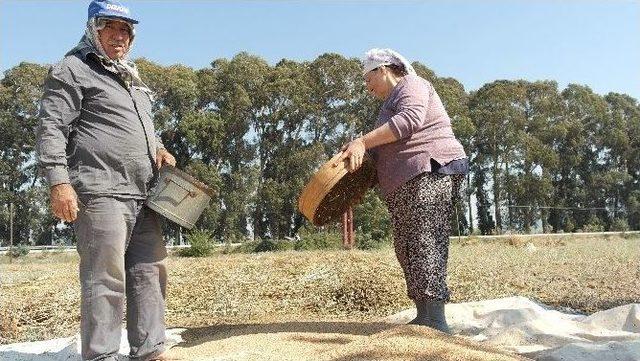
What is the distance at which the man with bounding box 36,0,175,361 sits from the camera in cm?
295

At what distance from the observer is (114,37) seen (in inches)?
126

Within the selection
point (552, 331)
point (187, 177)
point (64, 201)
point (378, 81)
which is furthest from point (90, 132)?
point (552, 331)

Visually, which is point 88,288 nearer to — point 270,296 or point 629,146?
point 270,296

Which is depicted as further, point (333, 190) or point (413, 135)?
point (333, 190)

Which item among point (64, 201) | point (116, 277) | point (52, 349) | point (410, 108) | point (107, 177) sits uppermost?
point (410, 108)

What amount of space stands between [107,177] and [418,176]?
60.8 inches

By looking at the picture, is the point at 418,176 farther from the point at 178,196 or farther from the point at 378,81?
the point at 178,196

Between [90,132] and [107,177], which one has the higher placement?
[90,132]

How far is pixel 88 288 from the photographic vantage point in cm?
296

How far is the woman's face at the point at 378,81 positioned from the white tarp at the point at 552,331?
1397 mm

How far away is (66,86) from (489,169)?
123 feet

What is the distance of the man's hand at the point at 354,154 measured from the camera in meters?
3.45

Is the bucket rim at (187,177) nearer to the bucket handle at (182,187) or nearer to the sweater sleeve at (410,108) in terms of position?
the bucket handle at (182,187)

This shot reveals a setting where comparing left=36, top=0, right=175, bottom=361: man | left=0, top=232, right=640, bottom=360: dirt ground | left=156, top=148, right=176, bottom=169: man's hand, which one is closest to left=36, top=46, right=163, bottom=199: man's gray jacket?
left=36, top=0, right=175, bottom=361: man
